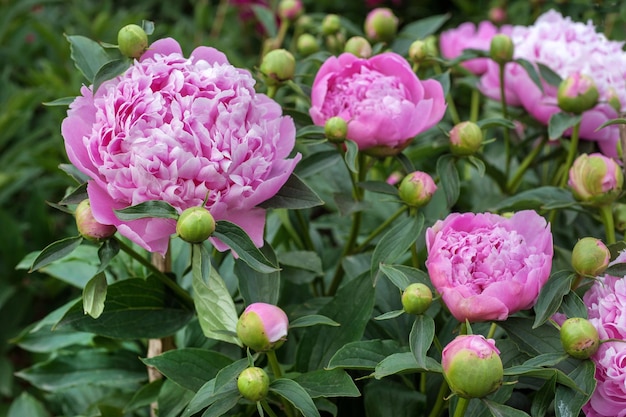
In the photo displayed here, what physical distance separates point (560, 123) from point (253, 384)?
524mm

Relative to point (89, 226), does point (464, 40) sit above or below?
below

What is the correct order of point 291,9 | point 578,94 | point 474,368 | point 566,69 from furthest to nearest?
point 291,9 → point 566,69 → point 578,94 → point 474,368

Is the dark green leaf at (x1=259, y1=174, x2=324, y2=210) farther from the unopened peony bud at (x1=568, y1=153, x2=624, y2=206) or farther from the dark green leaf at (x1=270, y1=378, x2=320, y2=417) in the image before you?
the unopened peony bud at (x1=568, y1=153, x2=624, y2=206)

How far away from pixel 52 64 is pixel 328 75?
1.25 metres

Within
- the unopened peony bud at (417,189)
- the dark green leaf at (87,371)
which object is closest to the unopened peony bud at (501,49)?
the unopened peony bud at (417,189)

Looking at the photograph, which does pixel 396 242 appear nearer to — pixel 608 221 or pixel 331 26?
pixel 608 221

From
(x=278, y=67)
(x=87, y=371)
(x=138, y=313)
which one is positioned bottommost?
(x=87, y=371)

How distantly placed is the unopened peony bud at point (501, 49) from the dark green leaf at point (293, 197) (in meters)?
0.40

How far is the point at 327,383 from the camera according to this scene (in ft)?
2.25

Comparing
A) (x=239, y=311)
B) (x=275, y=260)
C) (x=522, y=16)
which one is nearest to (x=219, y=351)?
(x=239, y=311)

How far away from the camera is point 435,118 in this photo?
33.1 inches

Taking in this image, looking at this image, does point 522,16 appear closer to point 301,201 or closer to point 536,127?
point 536,127

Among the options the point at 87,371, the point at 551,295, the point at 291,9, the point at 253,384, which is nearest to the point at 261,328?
the point at 253,384

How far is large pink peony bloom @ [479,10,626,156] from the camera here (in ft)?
3.25
